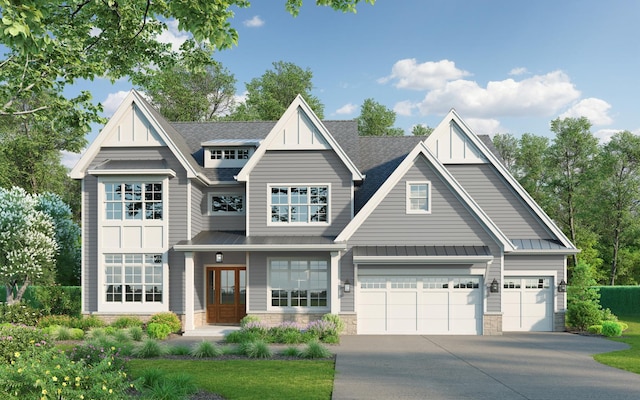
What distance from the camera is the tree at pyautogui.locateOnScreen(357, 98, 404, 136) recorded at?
171 feet

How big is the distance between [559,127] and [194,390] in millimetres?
38252

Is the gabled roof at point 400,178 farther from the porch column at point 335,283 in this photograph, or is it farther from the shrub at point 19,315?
the shrub at point 19,315

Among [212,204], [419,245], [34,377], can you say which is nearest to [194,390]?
[34,377]

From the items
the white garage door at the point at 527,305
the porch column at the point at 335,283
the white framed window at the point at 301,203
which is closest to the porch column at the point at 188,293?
the white framed window at the point at 301,203

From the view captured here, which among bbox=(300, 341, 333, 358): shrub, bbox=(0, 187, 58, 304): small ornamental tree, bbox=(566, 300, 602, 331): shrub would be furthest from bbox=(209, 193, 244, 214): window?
bbox=(566, 300, 602, 331): shrub

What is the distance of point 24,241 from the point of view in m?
24.6

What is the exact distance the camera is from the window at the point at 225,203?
23.6 metres

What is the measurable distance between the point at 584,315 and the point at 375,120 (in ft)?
108

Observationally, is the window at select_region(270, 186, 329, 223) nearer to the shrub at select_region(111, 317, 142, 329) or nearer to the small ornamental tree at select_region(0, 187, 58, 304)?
the shrub at select_region(111, 317, 142, 329)

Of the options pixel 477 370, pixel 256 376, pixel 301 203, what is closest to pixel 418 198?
pixel 301 203

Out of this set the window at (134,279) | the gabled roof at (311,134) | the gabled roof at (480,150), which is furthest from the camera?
the gabled roof at (480,150)

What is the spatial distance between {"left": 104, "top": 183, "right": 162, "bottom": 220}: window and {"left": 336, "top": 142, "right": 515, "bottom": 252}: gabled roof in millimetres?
6873

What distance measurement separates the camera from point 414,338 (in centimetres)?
1958

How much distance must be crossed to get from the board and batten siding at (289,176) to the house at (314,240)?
0.12 ft
